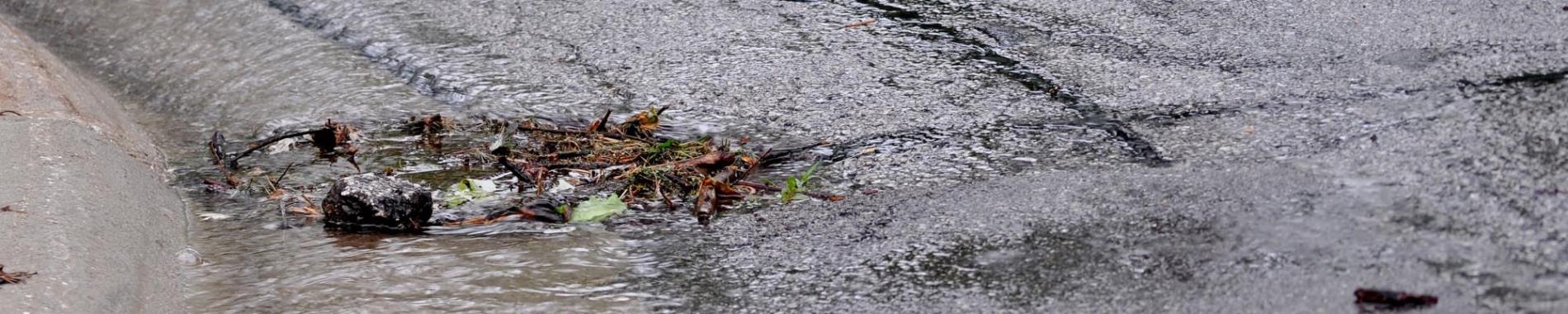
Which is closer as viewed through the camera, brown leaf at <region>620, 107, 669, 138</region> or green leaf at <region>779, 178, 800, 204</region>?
green leaf at <region>779, 178, 800, 204</region>

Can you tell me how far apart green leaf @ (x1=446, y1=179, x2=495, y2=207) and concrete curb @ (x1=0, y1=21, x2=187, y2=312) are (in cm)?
61

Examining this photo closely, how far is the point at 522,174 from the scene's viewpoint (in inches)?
135

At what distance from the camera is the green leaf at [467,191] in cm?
332

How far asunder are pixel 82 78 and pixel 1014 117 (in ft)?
10.6

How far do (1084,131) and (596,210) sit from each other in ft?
3.85

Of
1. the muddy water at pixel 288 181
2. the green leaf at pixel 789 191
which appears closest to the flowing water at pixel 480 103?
the muddy water at pixel 288 181

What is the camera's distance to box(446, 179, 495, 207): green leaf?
3318 millimetres

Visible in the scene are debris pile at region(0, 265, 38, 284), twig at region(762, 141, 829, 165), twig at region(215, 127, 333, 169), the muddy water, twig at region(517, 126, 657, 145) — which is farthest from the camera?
twig at region(215, 127, 333, 169)

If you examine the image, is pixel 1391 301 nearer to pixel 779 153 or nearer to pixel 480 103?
pixel 779 153

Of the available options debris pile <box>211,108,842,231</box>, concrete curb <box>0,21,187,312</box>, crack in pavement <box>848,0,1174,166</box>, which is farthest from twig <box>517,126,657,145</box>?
crack in pavement <box>848,0,1174,166</box>

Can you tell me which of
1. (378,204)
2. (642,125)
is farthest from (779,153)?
(378,204)

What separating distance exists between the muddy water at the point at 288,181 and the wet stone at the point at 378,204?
5cm

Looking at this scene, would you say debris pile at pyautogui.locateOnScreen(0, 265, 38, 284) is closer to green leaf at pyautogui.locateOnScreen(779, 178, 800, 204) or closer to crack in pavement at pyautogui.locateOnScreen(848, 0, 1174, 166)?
green leaf at pyautogui.locateOnScreen(779, 178, 800, 204)

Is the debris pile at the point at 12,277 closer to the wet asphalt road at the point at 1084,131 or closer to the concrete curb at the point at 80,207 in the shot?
the concrete curb at the point at 80,207
